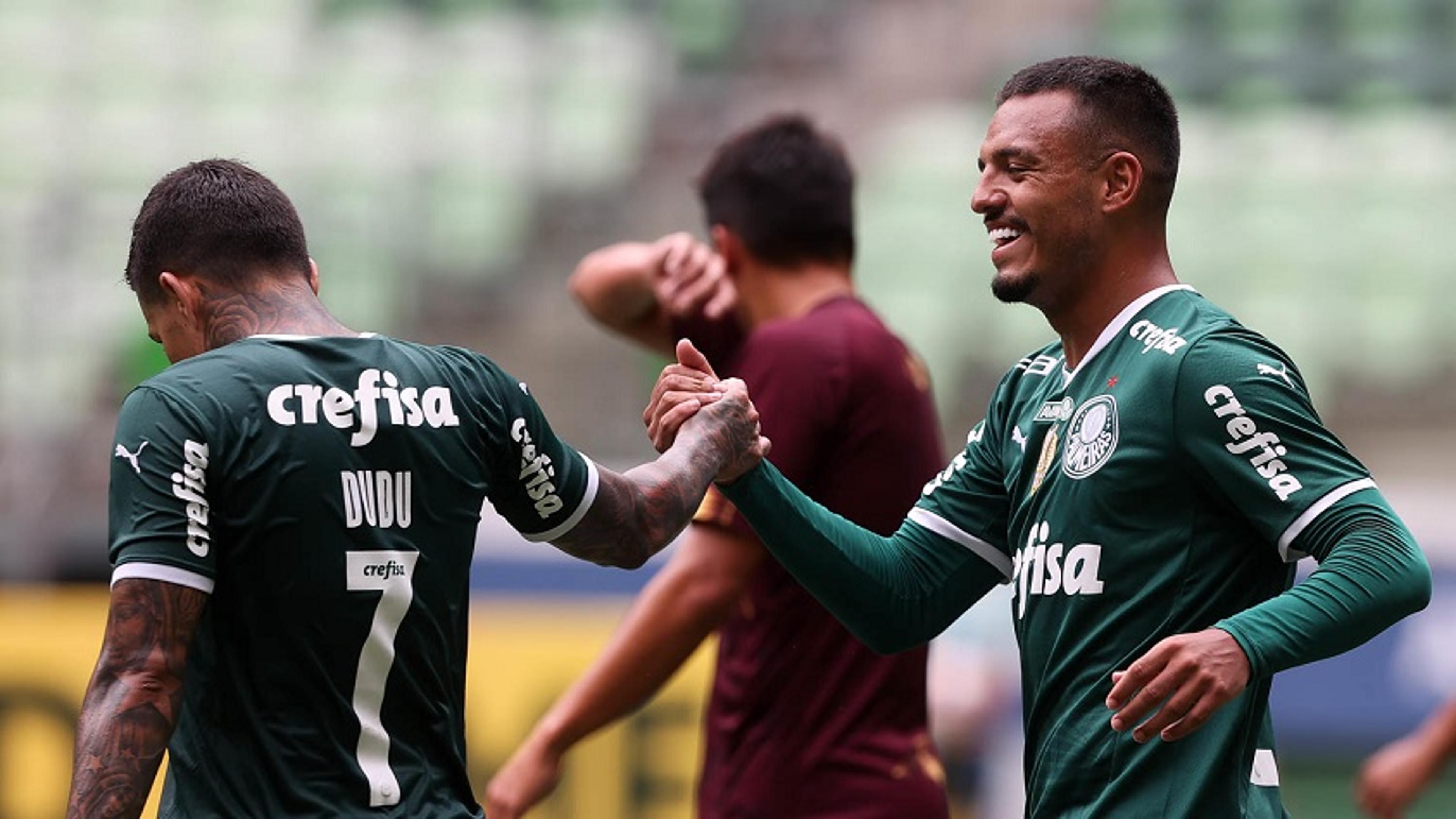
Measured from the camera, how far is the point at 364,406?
11.3 ft

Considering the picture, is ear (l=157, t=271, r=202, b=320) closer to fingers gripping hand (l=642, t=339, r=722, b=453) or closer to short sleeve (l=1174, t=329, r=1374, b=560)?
fingers gripping hand (l=642, t=339, r=722, b=453)

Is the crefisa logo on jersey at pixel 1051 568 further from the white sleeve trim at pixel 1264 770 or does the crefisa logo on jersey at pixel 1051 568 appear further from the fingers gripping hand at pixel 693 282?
the fingers gripping hand at pixel 693 282

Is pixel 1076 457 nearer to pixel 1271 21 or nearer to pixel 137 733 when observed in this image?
pixel 137 733

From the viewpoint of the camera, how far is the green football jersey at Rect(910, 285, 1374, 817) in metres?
3.27

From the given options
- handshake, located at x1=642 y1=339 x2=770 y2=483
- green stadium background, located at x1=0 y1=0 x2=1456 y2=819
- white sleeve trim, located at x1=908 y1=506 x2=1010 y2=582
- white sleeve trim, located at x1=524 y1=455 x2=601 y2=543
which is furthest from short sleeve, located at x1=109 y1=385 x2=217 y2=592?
green stadium background, located at x1=0 y1=0 x2=1456 y2=819

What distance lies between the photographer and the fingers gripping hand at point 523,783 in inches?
181

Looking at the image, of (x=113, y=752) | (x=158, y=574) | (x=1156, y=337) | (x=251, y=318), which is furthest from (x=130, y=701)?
(x=1156, y=337)

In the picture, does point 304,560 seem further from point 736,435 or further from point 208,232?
point 736,435

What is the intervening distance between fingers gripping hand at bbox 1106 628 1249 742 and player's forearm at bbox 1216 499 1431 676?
0.13 feet

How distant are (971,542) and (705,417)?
1.79 feet

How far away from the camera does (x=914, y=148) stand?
517 inches

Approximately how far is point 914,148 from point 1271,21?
252 centimetres

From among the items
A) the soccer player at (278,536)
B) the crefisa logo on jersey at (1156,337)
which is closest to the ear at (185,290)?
the soccer player at (278,536)

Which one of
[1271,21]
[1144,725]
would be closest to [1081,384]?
[1144,725]
